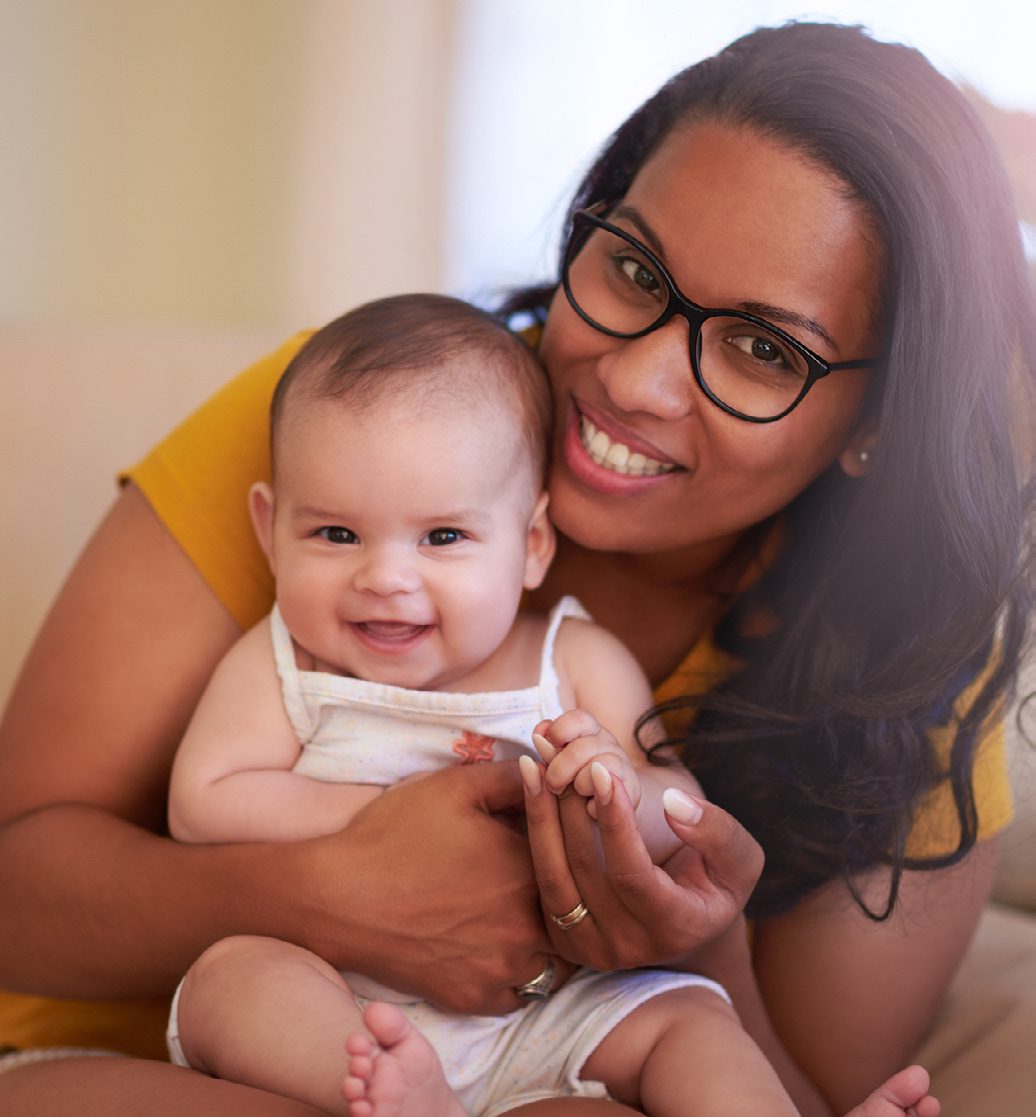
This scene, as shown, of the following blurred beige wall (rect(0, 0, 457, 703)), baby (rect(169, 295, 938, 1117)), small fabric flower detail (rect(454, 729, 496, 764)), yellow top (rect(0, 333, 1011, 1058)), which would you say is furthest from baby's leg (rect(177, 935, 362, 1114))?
blurred beige wall (rect(0, 0, 457, 703))

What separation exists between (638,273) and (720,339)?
0.12m

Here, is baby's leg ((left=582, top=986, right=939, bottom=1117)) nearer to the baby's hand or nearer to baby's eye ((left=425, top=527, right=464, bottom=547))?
the baby's hand

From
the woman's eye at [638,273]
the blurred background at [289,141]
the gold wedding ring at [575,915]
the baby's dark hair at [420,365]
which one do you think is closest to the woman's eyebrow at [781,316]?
the woman's eye at [638,273]

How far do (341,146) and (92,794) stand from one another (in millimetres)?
2192

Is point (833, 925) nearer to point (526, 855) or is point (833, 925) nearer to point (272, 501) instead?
point (526, 855)

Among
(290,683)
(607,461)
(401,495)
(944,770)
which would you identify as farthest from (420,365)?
(944,770)

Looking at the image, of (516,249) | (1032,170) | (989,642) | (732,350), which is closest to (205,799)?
(732,350)

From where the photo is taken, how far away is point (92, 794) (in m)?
1.37

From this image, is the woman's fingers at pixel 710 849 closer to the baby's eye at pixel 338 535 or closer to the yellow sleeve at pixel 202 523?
the baby's eye at pixel 338 535

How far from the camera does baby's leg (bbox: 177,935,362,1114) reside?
1.01 meters

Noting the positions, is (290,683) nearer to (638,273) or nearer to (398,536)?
(398,536)

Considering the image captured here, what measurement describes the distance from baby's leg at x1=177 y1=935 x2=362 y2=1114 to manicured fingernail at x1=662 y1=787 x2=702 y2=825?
1.01 ft

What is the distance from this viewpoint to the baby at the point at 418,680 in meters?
1.12

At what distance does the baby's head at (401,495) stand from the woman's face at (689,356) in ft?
0.31
